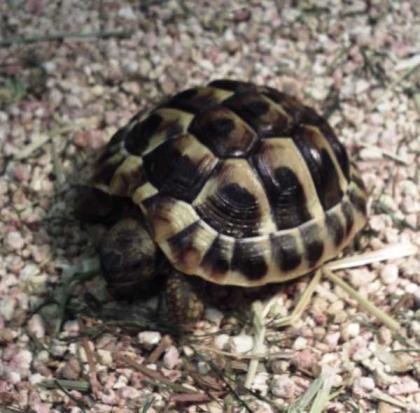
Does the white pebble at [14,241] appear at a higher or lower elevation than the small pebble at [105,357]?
higher

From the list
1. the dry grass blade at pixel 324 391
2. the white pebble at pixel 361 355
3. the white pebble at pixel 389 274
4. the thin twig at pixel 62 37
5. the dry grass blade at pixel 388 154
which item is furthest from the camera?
the thin twig at pixel 62 37

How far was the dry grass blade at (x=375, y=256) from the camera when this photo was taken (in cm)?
244

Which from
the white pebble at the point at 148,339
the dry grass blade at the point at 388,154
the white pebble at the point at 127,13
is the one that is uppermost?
the white pebble at the point at 127,13

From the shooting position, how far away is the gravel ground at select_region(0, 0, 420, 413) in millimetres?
2180

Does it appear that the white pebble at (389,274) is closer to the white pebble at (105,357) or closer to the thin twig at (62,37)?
the white pebble at (105,357)

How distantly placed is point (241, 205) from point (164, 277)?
1.16 ft

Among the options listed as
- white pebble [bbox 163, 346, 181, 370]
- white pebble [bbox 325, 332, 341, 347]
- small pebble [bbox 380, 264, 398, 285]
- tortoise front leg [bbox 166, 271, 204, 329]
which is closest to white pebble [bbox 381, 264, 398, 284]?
small pebble [bbox 380, 264, 398, 285]

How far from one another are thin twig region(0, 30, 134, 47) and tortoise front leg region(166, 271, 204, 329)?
1191 millimetres

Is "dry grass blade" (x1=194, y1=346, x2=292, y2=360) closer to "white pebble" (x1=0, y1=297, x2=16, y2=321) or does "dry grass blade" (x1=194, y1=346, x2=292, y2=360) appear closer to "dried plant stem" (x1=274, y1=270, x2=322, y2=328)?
"dried plant stem" (x1=274, y1=270, x2=322, y2=328)

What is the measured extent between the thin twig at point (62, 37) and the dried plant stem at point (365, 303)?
1.28 metres

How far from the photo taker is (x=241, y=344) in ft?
7.39

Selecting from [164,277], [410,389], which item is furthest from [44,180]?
[410,389]

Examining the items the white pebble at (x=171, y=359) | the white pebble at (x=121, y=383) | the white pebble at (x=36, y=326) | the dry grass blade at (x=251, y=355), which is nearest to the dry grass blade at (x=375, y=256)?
the dry grass blade at (x=251, y=355)

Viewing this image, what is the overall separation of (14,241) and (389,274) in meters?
1.15
